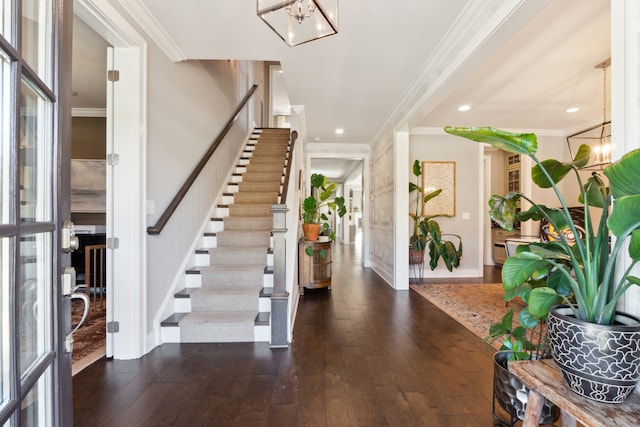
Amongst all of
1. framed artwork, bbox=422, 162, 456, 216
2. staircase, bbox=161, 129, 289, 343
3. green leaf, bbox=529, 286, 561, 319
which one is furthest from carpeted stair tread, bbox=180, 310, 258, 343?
framed artwork, bbox=422, 162, 456, 216

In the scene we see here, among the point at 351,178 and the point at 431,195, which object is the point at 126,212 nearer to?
the point at 431,195

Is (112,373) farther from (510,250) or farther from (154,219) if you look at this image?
(510,250)

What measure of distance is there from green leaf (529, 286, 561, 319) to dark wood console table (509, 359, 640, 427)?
0.23 m

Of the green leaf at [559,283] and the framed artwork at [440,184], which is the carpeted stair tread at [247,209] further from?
the green leaf at [559,283]

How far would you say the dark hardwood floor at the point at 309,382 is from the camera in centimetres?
160

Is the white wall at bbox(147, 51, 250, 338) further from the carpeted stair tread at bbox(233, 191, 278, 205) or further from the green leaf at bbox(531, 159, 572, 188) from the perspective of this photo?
the green leaf at bbox(531, 159, 572, 188)

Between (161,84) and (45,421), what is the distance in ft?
8.34

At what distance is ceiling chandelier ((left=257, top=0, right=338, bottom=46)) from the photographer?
5.05 ft

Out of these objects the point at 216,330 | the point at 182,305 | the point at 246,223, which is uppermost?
the point at 246,223

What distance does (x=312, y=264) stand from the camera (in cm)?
416

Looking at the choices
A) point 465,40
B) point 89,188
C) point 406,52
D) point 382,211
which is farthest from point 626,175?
point 89,188

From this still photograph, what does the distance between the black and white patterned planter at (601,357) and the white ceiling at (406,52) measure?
5.61 feet

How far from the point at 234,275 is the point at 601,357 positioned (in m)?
2.71

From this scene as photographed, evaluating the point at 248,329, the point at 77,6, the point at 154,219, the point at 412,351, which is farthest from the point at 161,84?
the point at 412,351
